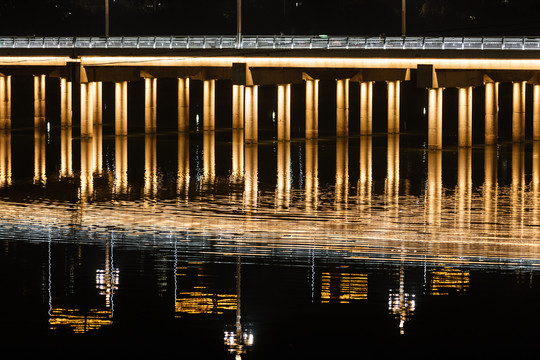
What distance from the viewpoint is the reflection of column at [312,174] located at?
130ft

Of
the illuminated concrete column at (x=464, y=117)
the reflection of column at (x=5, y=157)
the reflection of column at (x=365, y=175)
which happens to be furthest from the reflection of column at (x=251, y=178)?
the illuminated concrete column at (x=464, y=117)

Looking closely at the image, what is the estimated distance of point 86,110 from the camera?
71.0 m

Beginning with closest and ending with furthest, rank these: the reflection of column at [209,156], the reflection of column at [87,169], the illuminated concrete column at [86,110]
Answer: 1. the reflection of column at [87,169]
2. the reflection of column at [209,156]
3. the illuminated concrete column at [86,110]

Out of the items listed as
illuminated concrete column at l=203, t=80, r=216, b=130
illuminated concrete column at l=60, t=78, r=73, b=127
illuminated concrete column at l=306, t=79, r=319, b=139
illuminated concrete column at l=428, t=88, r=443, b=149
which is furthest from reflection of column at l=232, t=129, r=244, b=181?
illuminated concrete column at l=60, t=78, r=73, b=127

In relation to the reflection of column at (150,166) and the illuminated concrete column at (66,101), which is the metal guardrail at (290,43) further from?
the illuminated concrete column at (66,101)

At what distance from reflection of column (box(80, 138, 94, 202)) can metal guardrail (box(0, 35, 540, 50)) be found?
646 centimetres

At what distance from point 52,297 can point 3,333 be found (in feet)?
9.58

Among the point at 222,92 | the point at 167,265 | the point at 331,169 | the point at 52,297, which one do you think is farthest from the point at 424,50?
the point at 222,92

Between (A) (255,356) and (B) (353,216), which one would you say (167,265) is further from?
(B) (353,216)

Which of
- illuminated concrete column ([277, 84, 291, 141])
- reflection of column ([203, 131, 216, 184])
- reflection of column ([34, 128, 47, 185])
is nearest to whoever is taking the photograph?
reflection of column ([34, 128, 47, 185])

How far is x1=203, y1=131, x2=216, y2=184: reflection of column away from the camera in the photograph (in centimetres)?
4869

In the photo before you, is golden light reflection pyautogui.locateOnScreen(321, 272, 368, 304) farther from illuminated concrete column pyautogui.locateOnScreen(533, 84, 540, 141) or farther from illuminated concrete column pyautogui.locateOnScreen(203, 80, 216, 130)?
illuminated concrete column pyautogui.locateOnScreen(203, 80, 216, 130)

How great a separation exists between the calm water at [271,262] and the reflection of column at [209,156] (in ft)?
1.75

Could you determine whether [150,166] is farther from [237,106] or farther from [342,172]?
[237,106]
